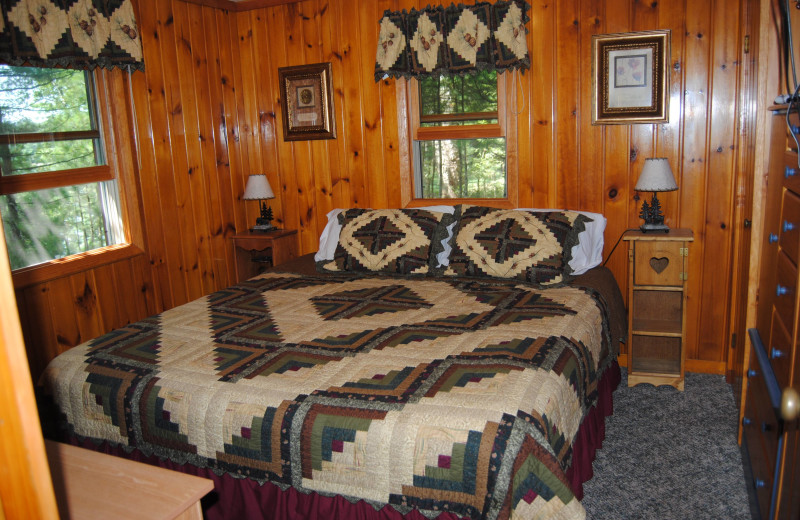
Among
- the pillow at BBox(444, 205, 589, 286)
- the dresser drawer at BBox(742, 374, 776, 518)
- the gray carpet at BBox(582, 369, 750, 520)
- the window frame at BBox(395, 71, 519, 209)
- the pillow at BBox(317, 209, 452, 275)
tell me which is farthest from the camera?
the window frame at BBox(395, 71, 519, 209)

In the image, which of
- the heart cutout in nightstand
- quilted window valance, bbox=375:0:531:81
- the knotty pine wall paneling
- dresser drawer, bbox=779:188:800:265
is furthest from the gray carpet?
quilted window valance, bbox=375:0:531:81

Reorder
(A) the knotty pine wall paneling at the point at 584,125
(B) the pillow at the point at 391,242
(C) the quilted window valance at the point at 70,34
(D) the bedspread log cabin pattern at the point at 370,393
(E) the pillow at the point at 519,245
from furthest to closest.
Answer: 1. (B) the pillow at the point at 391,242
2. (A) the knotty pine wall paneling at the point at 584,125
3. (E) the pillow at the point at 519,245
4. (C) the quilted window valance at the point at 70,34
5. (D) the bedspread log cabin pattern at the point at 370,393

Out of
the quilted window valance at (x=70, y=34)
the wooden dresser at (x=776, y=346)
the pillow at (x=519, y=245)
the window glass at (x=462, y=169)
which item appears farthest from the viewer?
the window glass at (x=462, y=169)

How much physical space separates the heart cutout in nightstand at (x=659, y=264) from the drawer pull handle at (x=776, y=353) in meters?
1.35

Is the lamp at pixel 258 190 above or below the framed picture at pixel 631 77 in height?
below

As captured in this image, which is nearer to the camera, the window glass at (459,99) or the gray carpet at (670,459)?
the gray carpet at (670,459)

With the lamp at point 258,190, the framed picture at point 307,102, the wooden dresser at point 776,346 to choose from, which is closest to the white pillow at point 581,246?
the lamp at point 258,190

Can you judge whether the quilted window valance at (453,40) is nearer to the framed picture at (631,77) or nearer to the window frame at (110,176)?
the framed picture at (631,77)

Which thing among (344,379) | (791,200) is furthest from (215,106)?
(791,200)

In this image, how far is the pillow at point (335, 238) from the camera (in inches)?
130

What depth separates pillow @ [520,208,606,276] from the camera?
3.14 m

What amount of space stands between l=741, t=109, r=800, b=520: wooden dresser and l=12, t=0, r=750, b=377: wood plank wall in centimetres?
100

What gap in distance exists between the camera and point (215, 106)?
3.97 m

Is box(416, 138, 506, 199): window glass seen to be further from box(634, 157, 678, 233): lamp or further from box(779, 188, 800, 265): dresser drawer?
box(779, 188, 800, 265): dresser drawer
